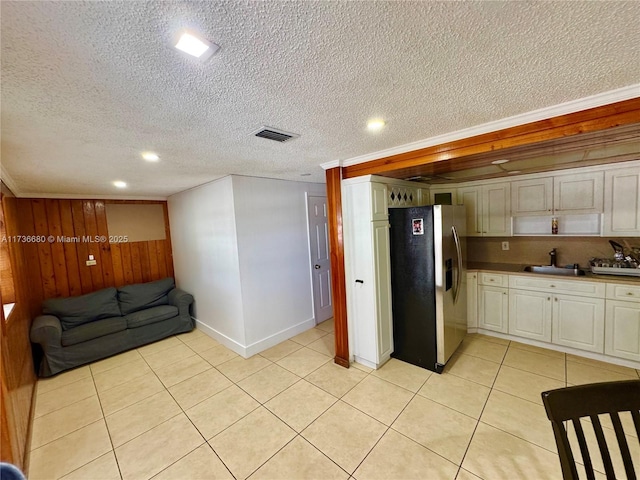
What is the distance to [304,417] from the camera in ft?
7.14

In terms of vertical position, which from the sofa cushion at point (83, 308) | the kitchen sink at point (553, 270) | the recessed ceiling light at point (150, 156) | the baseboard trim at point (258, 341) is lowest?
the baseboard trim at point (258, 341)

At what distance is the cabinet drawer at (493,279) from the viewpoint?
3219 millimetres

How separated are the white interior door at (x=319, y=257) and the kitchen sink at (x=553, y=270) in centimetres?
265

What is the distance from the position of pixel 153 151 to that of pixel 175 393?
2249 mm

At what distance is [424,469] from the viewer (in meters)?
1.68

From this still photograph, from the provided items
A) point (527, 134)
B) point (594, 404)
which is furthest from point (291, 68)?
point (594, 404)

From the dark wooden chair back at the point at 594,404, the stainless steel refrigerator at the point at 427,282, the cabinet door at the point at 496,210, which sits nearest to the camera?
the dark wooden chair back at the point at 594,404

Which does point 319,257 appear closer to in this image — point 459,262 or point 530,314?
point 459,262

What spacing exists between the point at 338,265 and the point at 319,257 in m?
1.26

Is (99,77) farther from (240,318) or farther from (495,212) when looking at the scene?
(495,212)

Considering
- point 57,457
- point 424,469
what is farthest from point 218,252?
point 424,469

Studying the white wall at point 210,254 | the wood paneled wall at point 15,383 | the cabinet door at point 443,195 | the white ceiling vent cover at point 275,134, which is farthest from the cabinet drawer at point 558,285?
the wood paneled wall at point 15,383

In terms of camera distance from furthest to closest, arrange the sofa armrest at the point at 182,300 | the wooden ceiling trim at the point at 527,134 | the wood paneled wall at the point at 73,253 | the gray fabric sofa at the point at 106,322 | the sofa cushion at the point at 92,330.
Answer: the sofa armrest at the point at 182,300
the wood paneled wall at the point at 73,253
the sofa cushion at the point at 92,330
the gray fabric sofa at the point at 106,322
the wooden ceiling trim at the point at 527,134

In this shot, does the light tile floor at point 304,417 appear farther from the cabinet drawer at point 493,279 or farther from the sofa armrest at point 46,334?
the cabinet drawer at point 493,279
